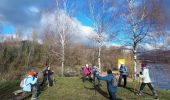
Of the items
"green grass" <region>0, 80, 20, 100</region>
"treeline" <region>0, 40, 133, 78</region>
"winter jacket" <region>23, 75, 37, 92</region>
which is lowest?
"green grass" <region>0, 80, 20, 100</region>

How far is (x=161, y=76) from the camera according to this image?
108ft

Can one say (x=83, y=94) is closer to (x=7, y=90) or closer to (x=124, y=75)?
(x=124, y=75)

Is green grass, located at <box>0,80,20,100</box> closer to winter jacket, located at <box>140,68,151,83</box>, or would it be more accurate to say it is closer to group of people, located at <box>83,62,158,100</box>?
group of people, located at <box>83,62,158,100</box>

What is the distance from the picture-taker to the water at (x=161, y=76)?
2662 cm

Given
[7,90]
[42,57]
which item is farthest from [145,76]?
[42,57]

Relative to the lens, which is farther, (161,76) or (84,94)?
(161,76)

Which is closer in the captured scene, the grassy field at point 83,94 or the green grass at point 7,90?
the grassy field at point 83,94

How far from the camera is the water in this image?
26616 millimetres

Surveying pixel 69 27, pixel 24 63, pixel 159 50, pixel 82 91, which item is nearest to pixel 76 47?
pixel 24 63

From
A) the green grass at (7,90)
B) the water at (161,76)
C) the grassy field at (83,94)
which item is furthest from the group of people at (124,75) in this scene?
the water at (161,76)

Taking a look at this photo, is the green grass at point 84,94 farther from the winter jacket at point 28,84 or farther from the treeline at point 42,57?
the treeline at point 42,57

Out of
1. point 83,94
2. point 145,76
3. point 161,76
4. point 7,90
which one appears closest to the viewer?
point 145,76

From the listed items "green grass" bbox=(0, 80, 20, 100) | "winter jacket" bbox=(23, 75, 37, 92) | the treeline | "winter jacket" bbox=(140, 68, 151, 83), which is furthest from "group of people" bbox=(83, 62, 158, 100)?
the treeline

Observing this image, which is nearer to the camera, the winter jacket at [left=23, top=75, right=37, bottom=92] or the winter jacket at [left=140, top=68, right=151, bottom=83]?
the winter jacket at [left=23, top=75, right=37, bottom=92]
